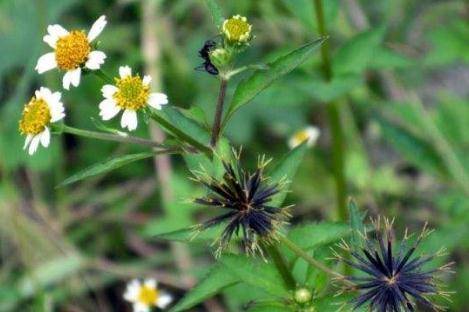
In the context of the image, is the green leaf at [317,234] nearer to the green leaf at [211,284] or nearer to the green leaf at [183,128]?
the green leaf at [211,284]

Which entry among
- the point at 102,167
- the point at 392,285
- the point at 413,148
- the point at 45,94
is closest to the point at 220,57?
the point at 102,167

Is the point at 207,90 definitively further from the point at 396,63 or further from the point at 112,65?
the point at 396,63

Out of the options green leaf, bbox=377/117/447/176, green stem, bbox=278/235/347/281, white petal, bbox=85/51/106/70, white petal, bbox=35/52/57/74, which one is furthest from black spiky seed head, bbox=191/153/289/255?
green leaf, bbox=377/117/447/176

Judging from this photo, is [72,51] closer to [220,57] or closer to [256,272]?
[220,57]

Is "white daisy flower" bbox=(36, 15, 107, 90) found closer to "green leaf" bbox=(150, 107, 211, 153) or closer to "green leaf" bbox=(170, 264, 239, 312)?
"green leaf" bbox=(150, 107, 211, 153)

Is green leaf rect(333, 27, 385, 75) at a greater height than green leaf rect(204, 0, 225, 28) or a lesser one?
greater
